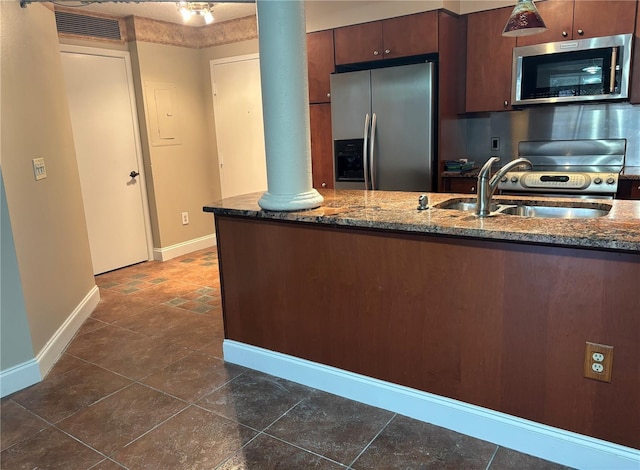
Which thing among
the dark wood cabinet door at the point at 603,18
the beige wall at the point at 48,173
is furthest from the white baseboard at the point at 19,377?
the dark wood cabinet door at the point at 603,18

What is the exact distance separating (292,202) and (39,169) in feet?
5.56

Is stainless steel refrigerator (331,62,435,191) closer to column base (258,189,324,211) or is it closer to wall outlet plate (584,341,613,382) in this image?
column base (258,189,324,211)

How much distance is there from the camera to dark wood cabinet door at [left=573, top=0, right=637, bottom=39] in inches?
125

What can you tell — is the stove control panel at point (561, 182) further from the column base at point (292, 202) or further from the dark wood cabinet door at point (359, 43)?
the column base at point (292, 202)

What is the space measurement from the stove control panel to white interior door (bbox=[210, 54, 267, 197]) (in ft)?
8.22

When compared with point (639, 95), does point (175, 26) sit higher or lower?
higher

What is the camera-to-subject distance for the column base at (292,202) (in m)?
2.32

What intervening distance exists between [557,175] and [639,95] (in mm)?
734

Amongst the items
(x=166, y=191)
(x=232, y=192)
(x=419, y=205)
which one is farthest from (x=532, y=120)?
(x=166, y=191)

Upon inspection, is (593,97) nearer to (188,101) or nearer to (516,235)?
(516,235)

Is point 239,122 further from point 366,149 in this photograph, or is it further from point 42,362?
point 42,362

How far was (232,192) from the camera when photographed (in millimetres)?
5402

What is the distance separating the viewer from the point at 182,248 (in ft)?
17.1

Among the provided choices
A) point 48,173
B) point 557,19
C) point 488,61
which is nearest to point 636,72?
point 557,19
